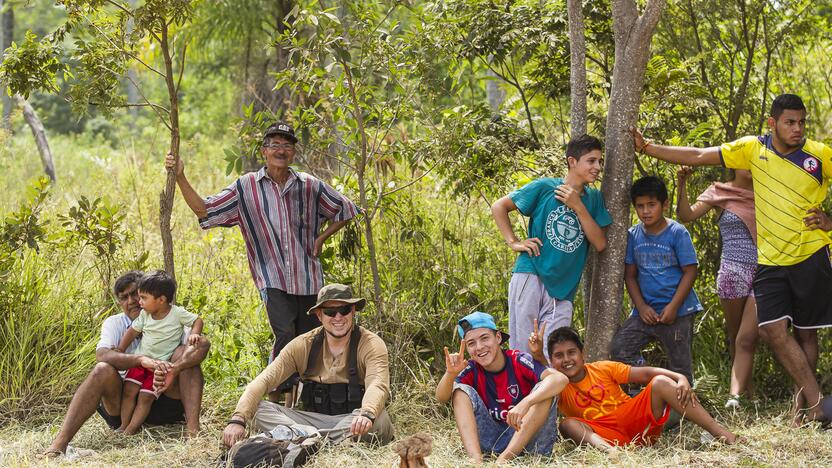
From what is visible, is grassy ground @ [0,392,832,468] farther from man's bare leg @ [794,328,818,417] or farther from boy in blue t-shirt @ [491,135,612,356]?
boy in blue t-shirt @ [491,135,612,356]

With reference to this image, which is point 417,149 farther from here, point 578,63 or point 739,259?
point 739,259

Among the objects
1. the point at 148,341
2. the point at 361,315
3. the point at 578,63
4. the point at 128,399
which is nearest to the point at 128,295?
the point at 148,341

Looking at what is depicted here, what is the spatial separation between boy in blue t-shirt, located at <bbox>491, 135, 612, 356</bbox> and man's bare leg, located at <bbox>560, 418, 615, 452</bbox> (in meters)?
0.51

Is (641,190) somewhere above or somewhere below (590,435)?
above

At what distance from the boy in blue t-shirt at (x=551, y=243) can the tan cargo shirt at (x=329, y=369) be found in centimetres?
78

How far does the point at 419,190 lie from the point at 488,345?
296 centimetres

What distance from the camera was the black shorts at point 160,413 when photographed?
18.5 feet

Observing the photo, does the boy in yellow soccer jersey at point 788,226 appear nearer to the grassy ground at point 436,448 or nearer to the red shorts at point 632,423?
the grassy ground at point 436,448

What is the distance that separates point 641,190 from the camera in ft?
17.7

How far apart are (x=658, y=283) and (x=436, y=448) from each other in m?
1.61

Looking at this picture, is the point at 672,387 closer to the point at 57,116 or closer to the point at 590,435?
the point at 590,435

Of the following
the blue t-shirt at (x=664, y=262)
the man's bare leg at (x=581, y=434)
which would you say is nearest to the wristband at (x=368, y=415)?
the man's bare leg at (x=581, y=434)

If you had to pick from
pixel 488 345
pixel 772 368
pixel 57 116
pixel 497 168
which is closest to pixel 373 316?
pixel 497 168

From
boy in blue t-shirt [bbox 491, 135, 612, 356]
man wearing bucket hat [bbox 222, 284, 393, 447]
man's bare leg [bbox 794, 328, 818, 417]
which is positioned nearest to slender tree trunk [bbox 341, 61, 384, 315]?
man wearing bucket hat [bbox 222, 284, 393, 447]
